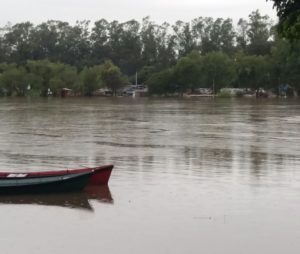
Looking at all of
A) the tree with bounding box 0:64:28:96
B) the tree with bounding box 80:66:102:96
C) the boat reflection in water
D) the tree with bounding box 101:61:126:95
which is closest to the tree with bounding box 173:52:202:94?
the tree with bounding box 101:61:126:95

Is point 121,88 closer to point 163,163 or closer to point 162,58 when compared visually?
point 162,58

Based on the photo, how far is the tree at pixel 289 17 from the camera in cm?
1009

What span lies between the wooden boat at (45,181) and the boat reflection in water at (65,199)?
164 millimetres

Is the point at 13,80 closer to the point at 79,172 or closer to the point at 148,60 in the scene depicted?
the point at 148,60

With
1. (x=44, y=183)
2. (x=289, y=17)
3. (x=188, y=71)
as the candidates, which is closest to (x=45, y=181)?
(x=44, y=183)

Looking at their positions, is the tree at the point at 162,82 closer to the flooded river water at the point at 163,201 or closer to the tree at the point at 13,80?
the tree at the point at 13,80

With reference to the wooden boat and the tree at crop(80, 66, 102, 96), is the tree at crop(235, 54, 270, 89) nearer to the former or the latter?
the tree at crop(80, 66, 102, 96)

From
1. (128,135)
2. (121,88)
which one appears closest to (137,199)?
(128,135)

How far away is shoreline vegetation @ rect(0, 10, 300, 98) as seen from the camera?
387 ft

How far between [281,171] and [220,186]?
394 centimetres

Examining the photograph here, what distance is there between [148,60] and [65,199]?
429ft

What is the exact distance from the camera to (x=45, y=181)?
56.5 ft

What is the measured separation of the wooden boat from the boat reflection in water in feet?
0.54

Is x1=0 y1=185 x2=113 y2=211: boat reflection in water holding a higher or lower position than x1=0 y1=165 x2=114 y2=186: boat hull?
lower
